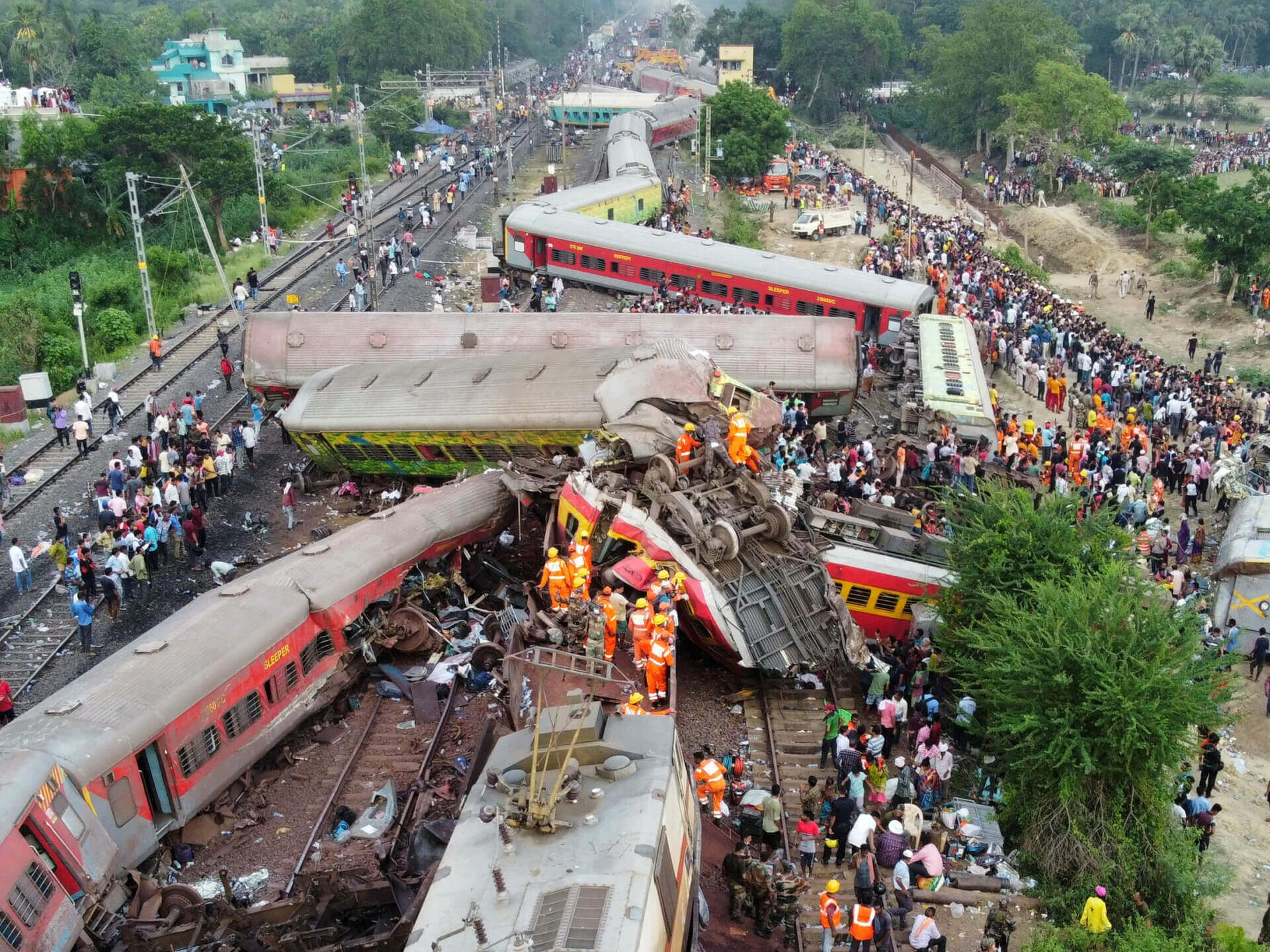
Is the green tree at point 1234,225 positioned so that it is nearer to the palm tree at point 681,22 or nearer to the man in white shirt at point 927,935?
the man in white shirt at point 927,935

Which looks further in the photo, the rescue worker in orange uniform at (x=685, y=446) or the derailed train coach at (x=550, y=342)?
the derailed train coach at (x=550, y=342)

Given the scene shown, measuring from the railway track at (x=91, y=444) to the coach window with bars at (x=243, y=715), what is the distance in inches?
180

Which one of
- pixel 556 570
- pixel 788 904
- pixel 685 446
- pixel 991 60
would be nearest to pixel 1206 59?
pixel 991 60

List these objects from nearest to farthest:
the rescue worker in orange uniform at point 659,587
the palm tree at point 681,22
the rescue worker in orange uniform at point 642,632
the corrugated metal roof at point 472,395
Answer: the rescue worker in orange uniform at point 642,632 < the rescue worker in orange uniform at point 659,587 < the corrugated metal roof at point 472,395 < the palm tree at point 681,22

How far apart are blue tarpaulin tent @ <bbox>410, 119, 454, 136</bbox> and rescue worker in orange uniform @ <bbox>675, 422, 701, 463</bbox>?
202ft

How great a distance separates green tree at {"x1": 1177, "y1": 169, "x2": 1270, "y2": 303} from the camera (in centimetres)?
4297

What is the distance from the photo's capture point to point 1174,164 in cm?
5784

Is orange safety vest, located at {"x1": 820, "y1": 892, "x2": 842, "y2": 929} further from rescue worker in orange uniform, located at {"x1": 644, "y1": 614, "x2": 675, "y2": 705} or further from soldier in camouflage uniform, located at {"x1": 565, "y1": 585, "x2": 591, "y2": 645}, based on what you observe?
soldier in camouflage uniform, located at {"x1": 565, "y1": 585, "x2": 591, "y2": 645}

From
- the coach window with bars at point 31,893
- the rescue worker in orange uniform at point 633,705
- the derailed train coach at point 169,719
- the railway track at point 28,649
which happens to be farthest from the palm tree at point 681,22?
the coach window with bars at point 31,893

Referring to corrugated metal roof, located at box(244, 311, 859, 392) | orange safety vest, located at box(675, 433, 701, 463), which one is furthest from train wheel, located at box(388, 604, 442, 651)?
corrugated metal roof, located at box(244, 311, 859, 392)

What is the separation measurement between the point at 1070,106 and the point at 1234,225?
2227 centimetres

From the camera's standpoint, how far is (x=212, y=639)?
15945 mm

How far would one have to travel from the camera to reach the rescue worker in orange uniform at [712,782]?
14719 mm

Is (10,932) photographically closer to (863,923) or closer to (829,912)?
(829,912)
